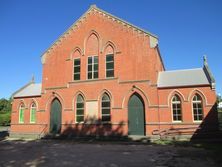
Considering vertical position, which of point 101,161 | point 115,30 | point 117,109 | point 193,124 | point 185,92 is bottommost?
point 101,161

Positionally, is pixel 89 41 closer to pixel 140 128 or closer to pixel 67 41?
pixel 67 41

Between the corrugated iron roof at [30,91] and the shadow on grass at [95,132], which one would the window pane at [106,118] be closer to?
the shadow on grass at [95,132]

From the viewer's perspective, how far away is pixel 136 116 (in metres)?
21.4

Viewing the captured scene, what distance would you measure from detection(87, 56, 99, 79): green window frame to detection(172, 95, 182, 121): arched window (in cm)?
828

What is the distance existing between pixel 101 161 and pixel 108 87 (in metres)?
11.4

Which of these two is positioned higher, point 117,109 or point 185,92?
point 185,92

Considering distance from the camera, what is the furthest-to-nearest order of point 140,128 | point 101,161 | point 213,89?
point 140,128 → point 213,89 → point 101,161

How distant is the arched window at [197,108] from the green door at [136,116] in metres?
4.70

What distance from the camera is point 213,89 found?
19484 mm

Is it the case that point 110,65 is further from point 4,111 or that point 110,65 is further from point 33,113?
point 4,111

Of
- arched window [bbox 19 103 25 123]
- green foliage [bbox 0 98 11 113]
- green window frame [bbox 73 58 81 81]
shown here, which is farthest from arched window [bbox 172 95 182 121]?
green foliage [bbox 0 98 11 113]

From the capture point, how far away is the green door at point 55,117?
24.6 meters

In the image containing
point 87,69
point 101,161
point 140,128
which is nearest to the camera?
point 101,161

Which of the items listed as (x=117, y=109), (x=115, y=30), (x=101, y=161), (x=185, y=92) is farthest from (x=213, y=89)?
(x=101, y=161)
